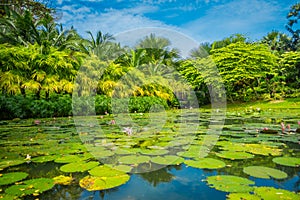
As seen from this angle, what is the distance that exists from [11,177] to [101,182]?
83 cm

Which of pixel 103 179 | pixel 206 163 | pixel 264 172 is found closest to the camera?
pixel 103 179

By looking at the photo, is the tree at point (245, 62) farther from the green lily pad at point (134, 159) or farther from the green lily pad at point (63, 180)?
the green lily pad at point (63, 180)

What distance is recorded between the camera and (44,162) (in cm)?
253

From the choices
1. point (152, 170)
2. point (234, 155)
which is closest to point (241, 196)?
point (152, 170)

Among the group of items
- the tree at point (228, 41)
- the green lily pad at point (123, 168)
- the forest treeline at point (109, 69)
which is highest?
the tree at point (228, 41)

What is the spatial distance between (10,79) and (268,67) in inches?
621

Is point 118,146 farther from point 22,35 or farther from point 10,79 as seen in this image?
point 22,35

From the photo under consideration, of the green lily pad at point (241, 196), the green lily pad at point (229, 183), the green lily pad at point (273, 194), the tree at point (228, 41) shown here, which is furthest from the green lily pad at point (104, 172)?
the tree at point (228, 41)

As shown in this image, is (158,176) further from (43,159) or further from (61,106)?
(61,106)

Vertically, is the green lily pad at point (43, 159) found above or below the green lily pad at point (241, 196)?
below

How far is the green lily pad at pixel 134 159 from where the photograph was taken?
8.09ft

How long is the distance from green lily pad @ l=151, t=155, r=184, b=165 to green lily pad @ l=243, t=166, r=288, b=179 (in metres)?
0.70

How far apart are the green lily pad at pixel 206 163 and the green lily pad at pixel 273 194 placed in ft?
2.06

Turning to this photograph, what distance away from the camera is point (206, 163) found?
2395 mm
